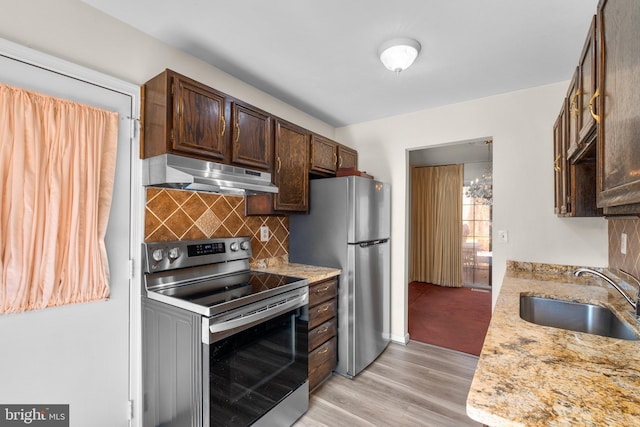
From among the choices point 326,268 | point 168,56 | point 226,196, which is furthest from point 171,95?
point 326,268

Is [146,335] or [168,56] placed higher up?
[168,56]

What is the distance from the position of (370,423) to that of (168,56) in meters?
2.76

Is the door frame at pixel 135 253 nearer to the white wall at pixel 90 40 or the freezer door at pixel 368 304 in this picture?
the white wall at pixel 90 40

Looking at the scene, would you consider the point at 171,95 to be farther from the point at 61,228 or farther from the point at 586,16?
the point at 586,16

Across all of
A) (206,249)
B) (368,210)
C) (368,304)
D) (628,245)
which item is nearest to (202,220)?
(206,249)

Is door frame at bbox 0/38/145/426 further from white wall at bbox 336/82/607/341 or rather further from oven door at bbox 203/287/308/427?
white wall at bbox 336/82/607/341

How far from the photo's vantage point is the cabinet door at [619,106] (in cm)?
63

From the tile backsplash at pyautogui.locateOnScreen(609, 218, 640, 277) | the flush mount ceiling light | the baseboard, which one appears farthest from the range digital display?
the tile backsplash at pyautogui.locateOnScreen(609, 218, 640, 277)

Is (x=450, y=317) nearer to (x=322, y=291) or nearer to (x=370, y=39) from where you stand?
(x=322, y=291)

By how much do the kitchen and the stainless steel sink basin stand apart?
3.04 ft

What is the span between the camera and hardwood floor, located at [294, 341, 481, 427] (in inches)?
78.1

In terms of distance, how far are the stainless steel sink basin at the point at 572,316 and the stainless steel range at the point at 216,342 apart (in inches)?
53.9

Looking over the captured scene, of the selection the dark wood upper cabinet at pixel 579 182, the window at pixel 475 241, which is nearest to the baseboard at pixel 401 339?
the dark wood upper cabinet at pixel 579 182

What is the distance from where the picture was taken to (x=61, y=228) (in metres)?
1.49
